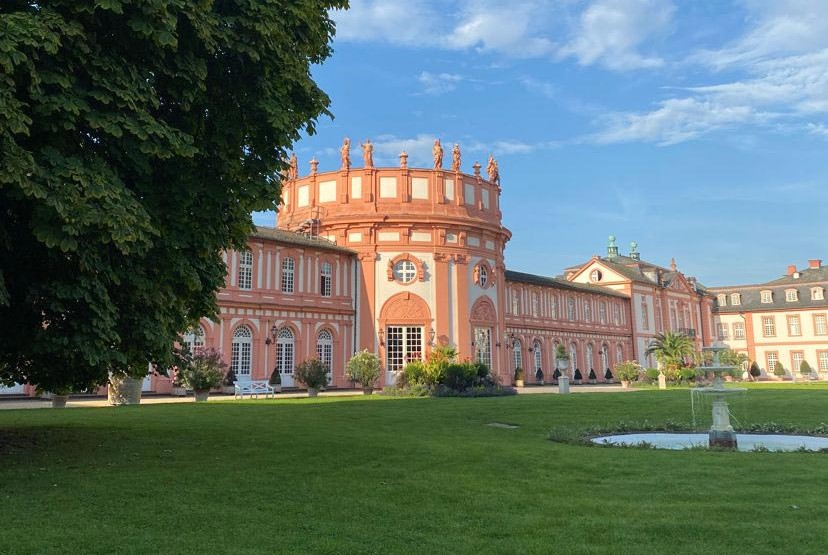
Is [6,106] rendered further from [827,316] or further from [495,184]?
[827,316]

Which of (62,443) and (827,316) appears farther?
(827,316)

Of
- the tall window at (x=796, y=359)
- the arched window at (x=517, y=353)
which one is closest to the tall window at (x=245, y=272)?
the arched window at (x=517, y=353)

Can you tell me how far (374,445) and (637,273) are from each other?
54534 mm

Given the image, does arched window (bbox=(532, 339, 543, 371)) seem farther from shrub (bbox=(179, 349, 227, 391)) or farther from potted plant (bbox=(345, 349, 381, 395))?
shrub (bbox=(179, 349, 227, 391))

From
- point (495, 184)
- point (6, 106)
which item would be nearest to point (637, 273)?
point (495, 184)

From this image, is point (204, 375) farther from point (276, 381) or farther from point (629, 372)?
point (629, 372)

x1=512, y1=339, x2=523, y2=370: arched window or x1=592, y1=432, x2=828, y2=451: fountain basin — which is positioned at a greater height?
x1=512, y1=339, x2=523, y2=370: arched window

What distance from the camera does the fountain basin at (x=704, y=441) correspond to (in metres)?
10.7

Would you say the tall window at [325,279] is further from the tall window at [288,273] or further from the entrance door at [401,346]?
the entrance door at [401,346]

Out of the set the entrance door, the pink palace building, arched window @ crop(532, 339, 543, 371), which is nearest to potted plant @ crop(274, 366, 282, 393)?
the pink palace building

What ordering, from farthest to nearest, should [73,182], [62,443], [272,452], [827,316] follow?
[827,316]
[62,443]
[272,452]
[73,182]

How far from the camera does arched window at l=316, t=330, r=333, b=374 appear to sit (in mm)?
33969

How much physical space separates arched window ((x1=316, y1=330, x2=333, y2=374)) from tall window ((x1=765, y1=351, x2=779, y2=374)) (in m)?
Answer: 52.3

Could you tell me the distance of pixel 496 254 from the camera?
37875mm
